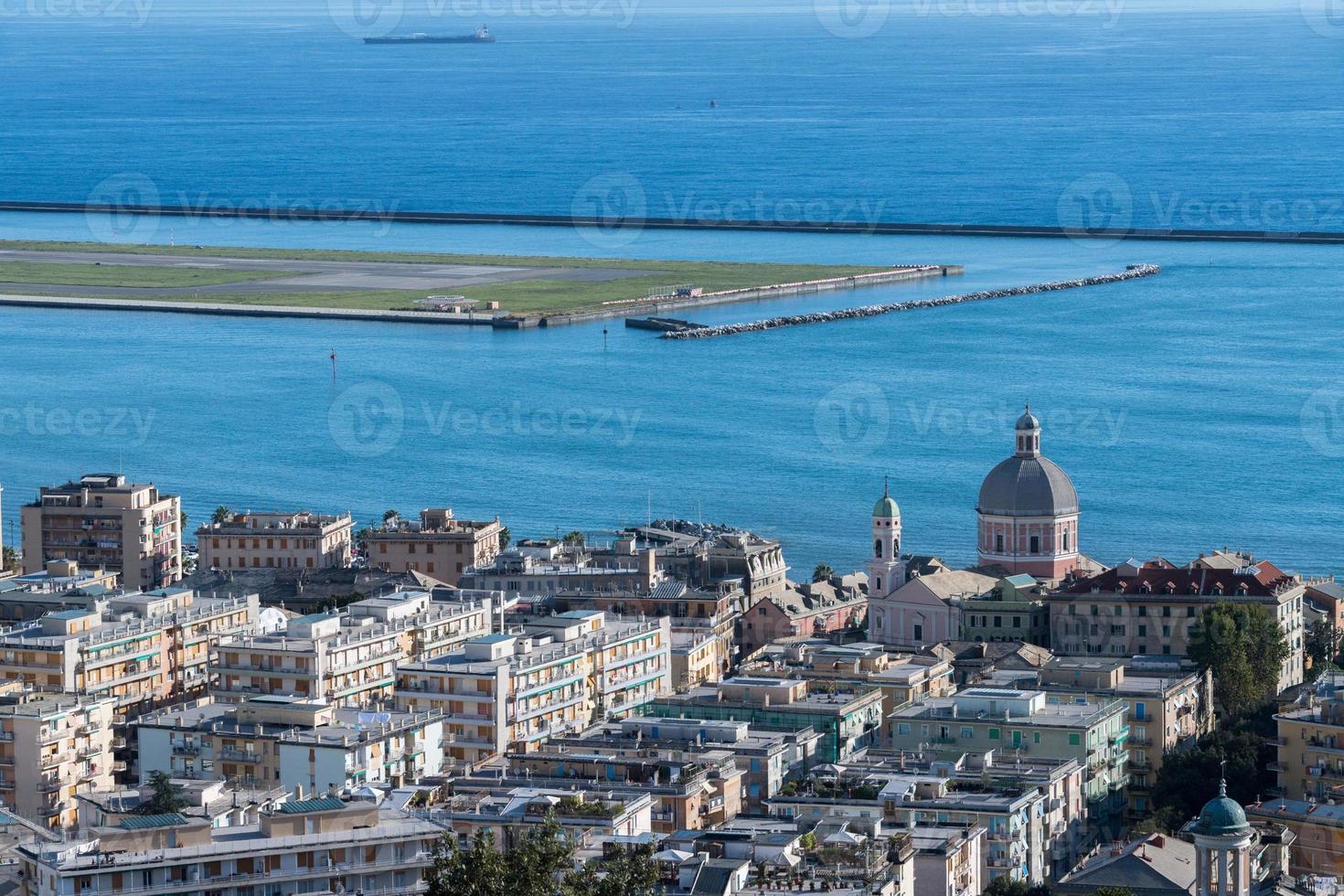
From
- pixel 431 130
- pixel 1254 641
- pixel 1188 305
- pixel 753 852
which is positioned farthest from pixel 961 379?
pixel 431 130

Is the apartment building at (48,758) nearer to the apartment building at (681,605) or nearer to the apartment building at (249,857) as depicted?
the apartment building at (249,857)

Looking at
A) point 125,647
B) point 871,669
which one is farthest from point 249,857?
point 871,669

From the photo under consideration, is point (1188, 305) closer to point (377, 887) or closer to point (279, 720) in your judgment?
point (279, 720)

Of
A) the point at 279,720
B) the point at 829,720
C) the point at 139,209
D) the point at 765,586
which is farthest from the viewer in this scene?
the point at 139,209

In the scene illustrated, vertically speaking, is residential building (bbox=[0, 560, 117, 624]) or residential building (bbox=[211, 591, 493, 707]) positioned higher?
residential building (bbox=[0, 560, 117, 624])

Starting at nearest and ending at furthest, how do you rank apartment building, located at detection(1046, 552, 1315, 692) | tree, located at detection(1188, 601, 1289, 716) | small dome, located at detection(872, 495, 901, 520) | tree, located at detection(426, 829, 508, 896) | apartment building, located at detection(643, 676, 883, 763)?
1. tree, located at detection(426, 829, 508, 896)
2. apartment building, located at detection(643, 676, 883, 763)
3. tree, located at detection(1188, 601, 1289, 716)
4. apartment building, located at detection(1046, 552, 1315, 692)
5. small dome, located at detection(872, 495, 901, 520)

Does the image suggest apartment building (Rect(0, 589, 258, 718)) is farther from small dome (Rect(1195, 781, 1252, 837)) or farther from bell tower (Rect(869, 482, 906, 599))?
small dome (Rect(1195, 781, 1252, 837))

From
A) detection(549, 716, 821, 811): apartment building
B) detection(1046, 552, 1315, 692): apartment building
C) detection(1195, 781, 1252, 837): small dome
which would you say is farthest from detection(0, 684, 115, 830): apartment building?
detection(1046, 552, 1315, 692): apartment building
